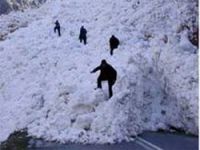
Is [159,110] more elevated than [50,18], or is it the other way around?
[50,18]

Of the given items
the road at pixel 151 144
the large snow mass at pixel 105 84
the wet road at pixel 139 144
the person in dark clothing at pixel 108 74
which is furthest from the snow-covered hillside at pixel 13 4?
the road at pixel 151 144

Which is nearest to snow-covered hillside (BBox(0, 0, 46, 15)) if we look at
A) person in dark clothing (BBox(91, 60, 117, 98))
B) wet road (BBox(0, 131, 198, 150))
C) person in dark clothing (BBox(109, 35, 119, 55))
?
person in dark clothing (BBox(109, 35, 119, 55))

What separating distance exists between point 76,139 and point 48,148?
3.03ft

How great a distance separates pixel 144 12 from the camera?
93.9ft

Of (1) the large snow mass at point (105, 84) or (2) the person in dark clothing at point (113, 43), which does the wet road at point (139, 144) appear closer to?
(1) the large snow mass at point (105, 84)

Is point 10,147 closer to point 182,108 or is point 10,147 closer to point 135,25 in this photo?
point 182,108

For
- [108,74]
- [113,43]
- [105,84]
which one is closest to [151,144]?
[108,74]

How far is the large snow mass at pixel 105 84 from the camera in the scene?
15.2 m

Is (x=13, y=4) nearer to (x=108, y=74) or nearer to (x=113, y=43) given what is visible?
(x=113, y=43)

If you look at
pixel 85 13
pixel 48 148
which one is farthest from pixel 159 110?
pixel 85 13

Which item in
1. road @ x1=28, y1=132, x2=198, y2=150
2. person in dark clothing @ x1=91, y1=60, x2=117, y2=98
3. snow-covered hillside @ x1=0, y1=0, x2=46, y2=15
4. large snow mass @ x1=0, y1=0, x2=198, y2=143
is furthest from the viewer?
snow-covered hillside @ x1=0, y1=0, x2=46, y2=15

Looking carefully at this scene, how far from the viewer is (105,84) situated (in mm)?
17625

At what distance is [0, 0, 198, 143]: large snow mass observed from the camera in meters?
15.2

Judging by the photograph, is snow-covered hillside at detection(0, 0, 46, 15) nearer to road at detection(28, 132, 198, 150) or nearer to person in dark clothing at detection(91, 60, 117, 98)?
person in dark clothing at detection(91, 60, 117, 98)
